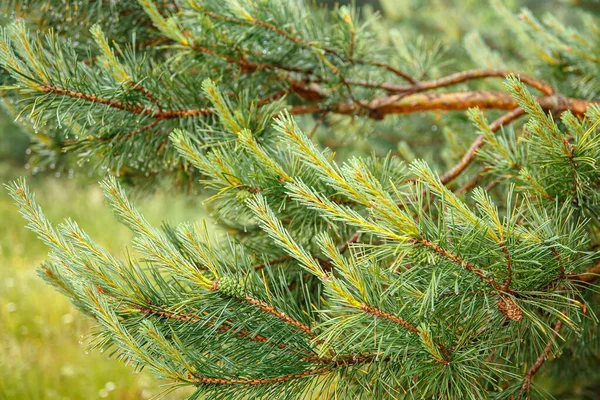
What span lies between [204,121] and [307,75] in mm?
301

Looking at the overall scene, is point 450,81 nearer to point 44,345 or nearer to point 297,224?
point 297,224

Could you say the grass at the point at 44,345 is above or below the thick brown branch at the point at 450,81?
below

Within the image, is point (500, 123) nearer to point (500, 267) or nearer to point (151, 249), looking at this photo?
point (500, 267)

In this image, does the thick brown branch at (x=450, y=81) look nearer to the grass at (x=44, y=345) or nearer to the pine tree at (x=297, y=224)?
the pine tree at (x=297, y=224)

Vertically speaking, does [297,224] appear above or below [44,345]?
above

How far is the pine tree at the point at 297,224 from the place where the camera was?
70cm

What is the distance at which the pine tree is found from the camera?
2.30ft

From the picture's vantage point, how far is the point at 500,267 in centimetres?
72

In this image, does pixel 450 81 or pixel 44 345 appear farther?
pixel 44 345

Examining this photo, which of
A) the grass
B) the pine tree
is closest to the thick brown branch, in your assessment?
the pine tree

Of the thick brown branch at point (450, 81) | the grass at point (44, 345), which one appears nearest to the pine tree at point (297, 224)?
the thick brown branch at point (450, 81)

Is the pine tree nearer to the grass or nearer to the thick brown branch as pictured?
the thick brown branch

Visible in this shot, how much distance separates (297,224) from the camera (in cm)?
101

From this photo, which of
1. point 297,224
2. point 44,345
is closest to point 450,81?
point 297,224
